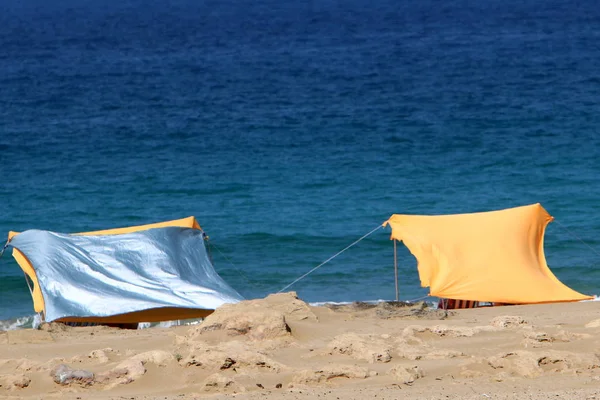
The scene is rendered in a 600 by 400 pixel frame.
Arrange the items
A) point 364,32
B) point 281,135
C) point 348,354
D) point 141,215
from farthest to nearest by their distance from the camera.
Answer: point 364,32 < point 281,135 < point 141,215 < point 348,354

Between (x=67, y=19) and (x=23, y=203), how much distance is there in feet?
190

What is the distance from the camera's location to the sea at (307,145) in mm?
21125

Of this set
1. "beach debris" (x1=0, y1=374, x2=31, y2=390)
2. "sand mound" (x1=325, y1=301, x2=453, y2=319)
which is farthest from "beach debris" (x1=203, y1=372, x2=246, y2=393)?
"sand mound" (x1=325, y1=301, x2=453, y2=319)

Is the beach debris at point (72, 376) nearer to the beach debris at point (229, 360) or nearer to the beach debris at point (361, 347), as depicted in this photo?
the beach debris at point (229, 360)

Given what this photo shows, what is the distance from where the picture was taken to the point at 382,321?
12.0 metres

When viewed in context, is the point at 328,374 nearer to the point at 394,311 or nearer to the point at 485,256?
the point at 394,311

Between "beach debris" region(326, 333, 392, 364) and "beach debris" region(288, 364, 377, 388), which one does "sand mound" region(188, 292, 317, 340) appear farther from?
"beach debris" region(288, 364, 377, 388)

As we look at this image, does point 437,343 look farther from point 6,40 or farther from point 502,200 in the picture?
point 6,40

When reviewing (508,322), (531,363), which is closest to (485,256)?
(508,322)

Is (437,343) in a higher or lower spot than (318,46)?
lower

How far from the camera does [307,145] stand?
1169 inches

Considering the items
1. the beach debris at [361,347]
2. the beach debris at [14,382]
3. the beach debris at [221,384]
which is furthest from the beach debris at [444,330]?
the beach debris at [14,382]

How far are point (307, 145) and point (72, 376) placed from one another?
2087 centimetres

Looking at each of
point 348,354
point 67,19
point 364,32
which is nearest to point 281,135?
point 348,354
